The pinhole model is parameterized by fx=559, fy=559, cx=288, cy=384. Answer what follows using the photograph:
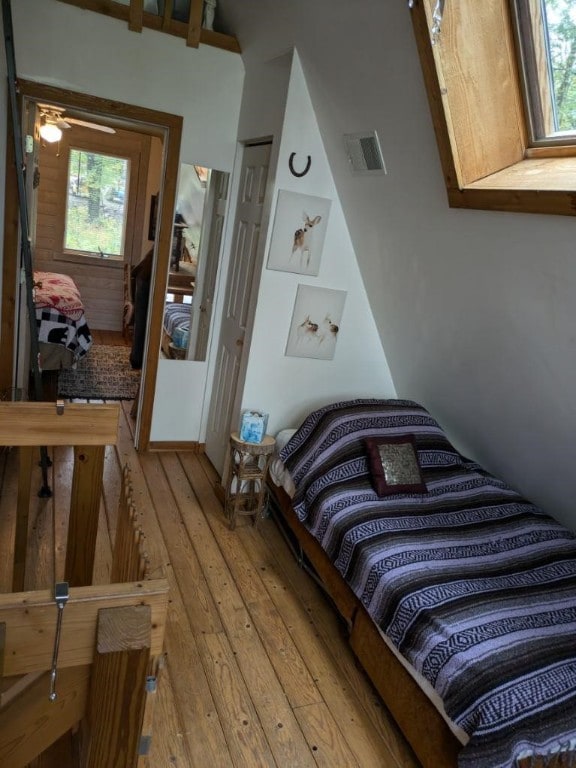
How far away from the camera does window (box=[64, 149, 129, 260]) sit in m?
6.05

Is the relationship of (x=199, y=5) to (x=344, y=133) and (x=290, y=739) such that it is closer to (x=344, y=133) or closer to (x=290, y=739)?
(x=344, y=133)

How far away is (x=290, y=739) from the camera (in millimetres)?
1843

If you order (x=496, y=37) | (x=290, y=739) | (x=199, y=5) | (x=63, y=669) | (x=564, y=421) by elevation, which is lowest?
(x=290, y=739)

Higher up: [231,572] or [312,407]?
[312,407]

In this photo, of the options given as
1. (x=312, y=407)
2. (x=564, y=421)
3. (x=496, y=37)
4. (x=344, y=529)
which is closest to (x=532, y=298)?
(x=564, y=421)

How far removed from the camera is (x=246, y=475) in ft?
9.66

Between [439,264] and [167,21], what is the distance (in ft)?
6.64

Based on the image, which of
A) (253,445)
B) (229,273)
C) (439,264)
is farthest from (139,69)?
(253,445)

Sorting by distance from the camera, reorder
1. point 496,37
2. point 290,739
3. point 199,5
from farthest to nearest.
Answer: point 199,5 < point 290,739 < point 496,37

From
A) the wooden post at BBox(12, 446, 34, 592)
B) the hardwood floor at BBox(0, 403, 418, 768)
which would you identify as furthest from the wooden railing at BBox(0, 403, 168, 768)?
the wooden post at BBox(12, 446, 34, 592)

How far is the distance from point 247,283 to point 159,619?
2404mm

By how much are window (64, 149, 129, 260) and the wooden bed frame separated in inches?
191

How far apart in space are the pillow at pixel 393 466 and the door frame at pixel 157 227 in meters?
1.58

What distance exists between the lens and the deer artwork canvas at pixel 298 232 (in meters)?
2.86
